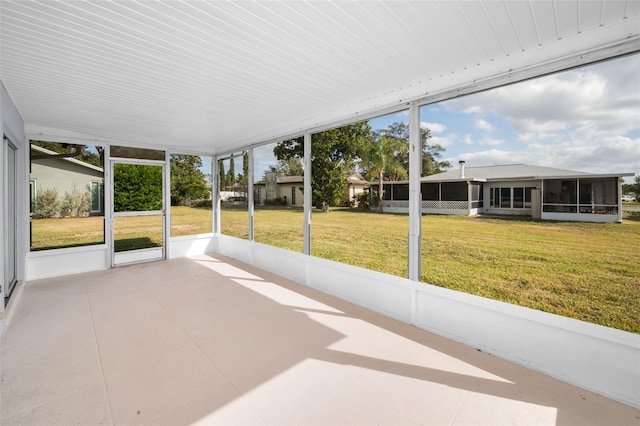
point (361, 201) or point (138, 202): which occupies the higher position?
point (361, 201)

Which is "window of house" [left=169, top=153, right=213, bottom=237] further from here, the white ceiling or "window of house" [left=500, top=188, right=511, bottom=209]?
"window of house" [left=500, top=188, right=511, bottom=209]

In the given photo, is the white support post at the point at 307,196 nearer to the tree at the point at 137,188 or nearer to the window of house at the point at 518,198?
the tree at the point at 137,188

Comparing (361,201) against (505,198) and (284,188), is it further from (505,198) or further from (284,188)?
(505,198)

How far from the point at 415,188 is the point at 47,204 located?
589cm

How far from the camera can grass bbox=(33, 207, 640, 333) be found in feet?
15.6

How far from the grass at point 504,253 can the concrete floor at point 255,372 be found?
3073 millimetres

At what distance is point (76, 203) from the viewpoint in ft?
17.1

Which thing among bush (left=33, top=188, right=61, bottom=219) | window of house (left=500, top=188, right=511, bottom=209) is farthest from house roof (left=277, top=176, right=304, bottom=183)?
bush (left=33, top=188, right=61, bottom=219)

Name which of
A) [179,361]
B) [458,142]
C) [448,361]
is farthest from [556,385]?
[458,142]

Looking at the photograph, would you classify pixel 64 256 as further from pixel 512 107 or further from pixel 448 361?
pixel 512 107

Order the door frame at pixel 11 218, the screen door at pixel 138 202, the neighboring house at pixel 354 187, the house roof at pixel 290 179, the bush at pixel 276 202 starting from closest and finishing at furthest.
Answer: the door frame at pixel 11 218 → the screen door at pixel 138 202 → the neighboring house at pixel 354 187 → the house roof at pixel 290 179 → the bush at pixel 276 202

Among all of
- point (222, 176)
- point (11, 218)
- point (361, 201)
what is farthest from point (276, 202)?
point (11, 218)

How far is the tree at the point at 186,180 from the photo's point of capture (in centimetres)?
671

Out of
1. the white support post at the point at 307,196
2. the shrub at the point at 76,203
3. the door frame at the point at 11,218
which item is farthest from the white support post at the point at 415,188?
the shrub at the point at 76,203
